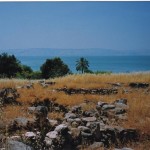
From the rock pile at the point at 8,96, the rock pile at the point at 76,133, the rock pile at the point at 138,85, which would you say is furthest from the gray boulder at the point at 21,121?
the rock pile at the point at 138,85

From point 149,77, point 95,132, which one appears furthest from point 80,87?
point 95,132

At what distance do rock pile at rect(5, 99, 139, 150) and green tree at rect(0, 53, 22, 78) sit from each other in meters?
54.9

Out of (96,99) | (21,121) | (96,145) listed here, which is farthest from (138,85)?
(96,145)

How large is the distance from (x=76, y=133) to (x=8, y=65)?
2270 inches

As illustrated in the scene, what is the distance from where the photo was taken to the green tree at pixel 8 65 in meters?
66.2

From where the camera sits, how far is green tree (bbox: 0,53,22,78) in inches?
2606

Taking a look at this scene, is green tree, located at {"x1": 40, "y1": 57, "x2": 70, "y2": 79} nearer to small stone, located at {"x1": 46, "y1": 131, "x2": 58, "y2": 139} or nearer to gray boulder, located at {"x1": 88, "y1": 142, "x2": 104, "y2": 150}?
gray boulder, located at {"x1": 88, "y1": 142, "x2": 104, "y2": 150}

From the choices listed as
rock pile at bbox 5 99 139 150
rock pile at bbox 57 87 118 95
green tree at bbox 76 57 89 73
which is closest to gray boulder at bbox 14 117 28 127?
rock pile at bbox 5 99 139 150

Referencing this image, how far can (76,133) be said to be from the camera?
1045 cm

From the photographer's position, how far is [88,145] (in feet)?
34.3

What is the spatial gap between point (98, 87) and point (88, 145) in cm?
1121

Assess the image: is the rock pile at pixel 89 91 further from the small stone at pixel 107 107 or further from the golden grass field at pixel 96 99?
the small stone at pixel 107 107

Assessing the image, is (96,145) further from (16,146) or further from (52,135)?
(16,146)

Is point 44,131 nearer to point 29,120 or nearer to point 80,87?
point 29,120
